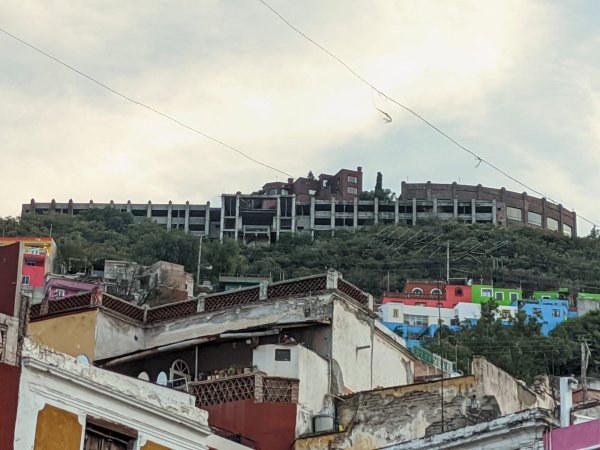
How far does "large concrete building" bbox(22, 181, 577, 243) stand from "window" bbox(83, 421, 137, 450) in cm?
11751

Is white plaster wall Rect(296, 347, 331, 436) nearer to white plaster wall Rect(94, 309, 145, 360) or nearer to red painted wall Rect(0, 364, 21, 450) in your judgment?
white plaster wall Rect(94, 309, 145, 360)

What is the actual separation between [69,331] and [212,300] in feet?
12.0

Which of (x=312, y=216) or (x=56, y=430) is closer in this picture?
(x=56, y=430)

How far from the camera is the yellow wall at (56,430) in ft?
56.2

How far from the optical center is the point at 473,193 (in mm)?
144875

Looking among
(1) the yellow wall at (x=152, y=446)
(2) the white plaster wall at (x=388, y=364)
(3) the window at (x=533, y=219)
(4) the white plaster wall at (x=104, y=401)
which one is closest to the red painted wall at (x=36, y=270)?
(2) the white plaster wall at (x=388, y=364)

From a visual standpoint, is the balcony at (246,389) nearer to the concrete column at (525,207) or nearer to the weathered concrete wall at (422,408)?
the weathered concrete wall at (422,408)

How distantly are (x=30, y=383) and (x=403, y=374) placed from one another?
18.8 meters

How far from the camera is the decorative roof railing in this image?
32094 millimetres

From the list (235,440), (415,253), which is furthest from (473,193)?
(235,440)

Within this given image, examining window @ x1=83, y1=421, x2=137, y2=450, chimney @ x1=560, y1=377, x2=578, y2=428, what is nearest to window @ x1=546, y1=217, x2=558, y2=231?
chimney @ x1=560, y1=377, x2=578, y2=428

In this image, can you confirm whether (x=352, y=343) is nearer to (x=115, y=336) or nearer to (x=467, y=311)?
(x=115, y=336)

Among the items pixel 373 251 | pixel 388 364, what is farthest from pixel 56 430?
pixel 373 251

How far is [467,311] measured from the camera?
99938mm
